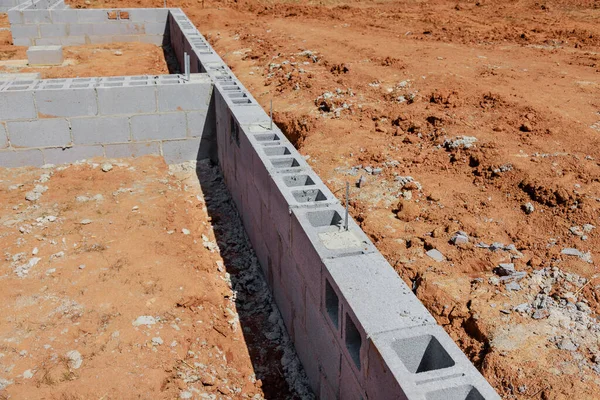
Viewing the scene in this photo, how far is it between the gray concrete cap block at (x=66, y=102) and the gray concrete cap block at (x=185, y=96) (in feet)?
3.01

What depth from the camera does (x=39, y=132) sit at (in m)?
7.60

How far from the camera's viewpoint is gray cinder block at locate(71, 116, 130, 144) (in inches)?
305

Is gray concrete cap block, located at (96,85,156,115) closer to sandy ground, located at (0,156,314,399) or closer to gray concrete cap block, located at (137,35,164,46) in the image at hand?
sandy ground, located at (0,156,314,399)

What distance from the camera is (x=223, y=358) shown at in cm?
471

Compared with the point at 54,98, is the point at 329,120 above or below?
below

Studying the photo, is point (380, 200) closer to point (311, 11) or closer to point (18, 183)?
point (18, 183)

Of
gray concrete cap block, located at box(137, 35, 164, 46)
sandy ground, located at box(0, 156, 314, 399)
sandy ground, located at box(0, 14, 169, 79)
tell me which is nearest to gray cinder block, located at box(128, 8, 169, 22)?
gray concrete cap block, located at box(137, 35, 164, 46)

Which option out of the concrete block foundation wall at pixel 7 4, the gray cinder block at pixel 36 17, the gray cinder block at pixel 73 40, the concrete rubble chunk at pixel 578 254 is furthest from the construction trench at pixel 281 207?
the concrete block foundation wall at pixel 7 4

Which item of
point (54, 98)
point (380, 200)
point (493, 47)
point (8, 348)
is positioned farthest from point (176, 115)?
point (493, 47)

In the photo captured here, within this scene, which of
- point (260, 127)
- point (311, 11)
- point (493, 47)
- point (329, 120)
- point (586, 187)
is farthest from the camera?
point (311, 11)

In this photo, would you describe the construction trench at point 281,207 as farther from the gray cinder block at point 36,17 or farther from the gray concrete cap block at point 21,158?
the gray cinder block at point 36,17

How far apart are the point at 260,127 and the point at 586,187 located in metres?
4.05

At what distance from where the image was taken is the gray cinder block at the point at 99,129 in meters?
7.73

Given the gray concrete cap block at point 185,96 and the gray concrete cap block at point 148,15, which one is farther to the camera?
the gray concrete cap block at point 148,15
